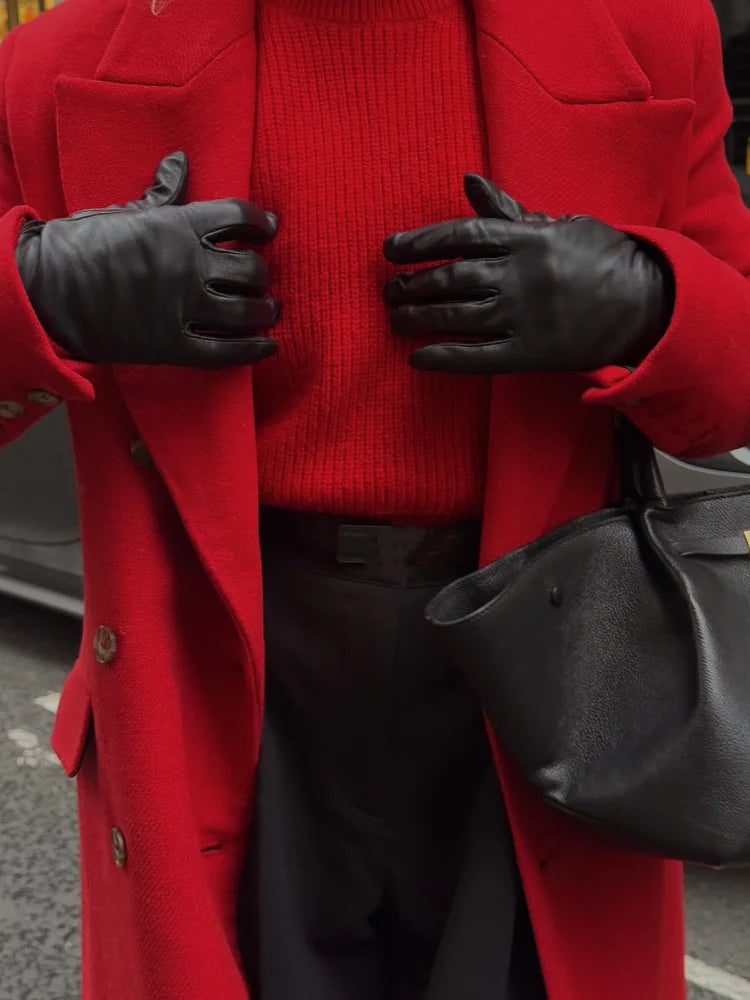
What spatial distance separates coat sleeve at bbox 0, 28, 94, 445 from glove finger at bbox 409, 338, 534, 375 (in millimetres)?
242

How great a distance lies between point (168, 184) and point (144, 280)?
90mm

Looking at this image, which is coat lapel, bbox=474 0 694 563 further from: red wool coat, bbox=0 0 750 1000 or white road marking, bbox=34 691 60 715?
white road marking, bbox=34 691 60 715

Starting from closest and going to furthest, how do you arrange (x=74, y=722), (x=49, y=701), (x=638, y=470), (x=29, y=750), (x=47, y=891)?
(x=638, y=470), (x=74, y=722), (x=47, y=891), (x=29, y=750), (x=49, y=701)

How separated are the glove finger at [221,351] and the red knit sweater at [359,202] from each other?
0.06 m

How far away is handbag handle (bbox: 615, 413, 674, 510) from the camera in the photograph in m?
0.78

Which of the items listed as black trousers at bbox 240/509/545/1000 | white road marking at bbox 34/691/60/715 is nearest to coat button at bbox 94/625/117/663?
black trousers at bbox 240/509/545/1000

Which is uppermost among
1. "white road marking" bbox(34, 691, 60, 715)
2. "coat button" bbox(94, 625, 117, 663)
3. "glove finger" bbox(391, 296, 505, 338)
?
"glove finger" bbox(391, 296, 505, 338)

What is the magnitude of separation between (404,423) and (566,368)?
0.44 ft

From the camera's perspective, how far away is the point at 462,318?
704 mm

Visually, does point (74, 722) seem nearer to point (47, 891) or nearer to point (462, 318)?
point (462, 318)

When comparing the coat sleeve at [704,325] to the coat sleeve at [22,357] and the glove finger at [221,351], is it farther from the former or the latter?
the coat sleeve at [22,357]

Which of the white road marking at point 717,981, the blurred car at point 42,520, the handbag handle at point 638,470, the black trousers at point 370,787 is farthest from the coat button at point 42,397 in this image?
the blurred car at point 42,520

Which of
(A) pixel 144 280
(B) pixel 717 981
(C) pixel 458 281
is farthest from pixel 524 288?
(B) pixel 717 981

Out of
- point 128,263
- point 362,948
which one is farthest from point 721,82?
point 362,948
